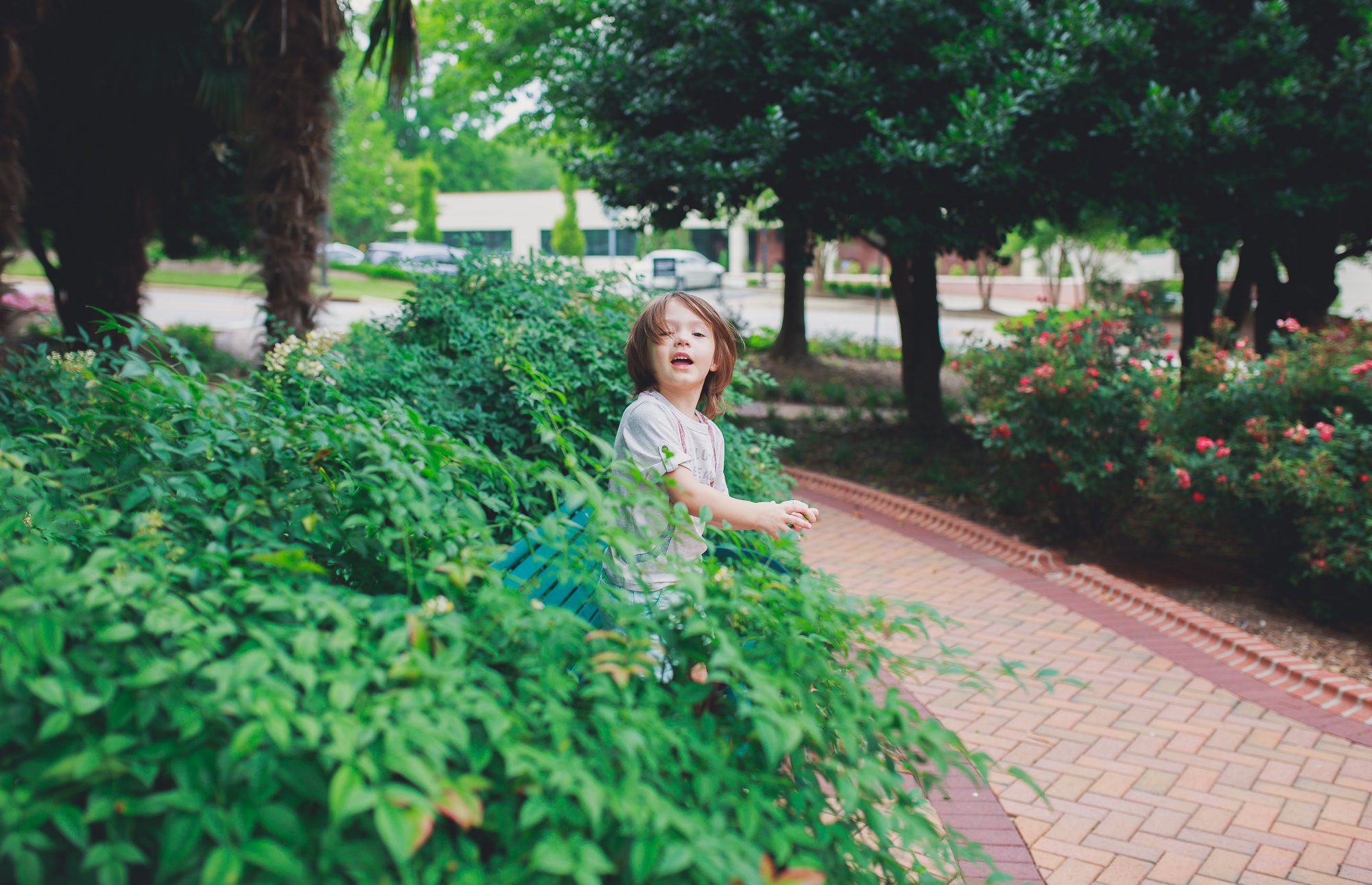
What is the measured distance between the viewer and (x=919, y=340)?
34.8 feet

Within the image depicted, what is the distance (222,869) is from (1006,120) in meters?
7.34

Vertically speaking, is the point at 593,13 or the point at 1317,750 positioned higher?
the point at 593,13

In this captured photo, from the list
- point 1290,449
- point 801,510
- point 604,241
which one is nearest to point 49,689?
point 801,510

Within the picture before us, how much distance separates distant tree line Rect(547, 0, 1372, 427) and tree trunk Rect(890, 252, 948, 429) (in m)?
1.08

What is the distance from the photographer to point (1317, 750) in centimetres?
394

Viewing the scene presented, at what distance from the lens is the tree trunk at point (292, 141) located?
6953 mm

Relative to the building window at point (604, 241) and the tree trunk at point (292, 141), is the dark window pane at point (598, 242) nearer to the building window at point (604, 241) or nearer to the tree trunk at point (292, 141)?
the building window at point (604, 241)

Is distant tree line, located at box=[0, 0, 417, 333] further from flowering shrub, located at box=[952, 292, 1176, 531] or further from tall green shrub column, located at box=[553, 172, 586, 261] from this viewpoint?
tall green shrub column, located at box=[553, 172, 586, 261]

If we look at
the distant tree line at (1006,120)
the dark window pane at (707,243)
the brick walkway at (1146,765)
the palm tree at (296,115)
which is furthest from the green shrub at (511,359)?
the dark window pane at (707,243)

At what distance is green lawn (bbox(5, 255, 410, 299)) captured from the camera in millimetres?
31375

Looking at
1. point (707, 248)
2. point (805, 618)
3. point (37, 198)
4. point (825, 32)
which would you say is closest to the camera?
point (805, 618)

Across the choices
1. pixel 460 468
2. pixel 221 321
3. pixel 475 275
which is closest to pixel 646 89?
pixel 475 275

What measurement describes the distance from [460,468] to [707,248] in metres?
53.0

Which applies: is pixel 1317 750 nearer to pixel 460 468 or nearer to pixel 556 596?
pixel 556 596
